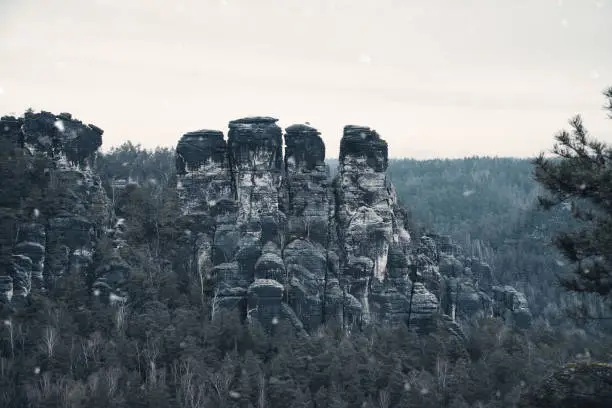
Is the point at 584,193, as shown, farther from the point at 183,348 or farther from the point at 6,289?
the point at 6,289

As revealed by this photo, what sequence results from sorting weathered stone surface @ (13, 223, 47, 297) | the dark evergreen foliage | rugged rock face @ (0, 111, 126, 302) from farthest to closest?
rugged rock face @ (0, 111, 126, 302) < weathered stone surface @ (13, 223, 47, 297) < the dark evergreen foliage

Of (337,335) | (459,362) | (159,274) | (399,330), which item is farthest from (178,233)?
(459,362)

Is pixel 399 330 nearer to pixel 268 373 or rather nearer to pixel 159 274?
pixel 268 373

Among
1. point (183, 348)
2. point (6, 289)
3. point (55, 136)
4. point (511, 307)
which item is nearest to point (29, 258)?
point (6, 289)

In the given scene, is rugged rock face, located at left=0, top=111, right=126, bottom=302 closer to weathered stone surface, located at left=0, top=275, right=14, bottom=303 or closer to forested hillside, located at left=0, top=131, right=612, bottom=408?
weathered stone surface, located at left=0, top=275, right=14, bottom=303

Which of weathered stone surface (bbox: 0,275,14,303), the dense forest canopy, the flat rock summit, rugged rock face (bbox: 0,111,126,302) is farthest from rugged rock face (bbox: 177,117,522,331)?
weathered stone surface (bbox: 0,275,14,303)

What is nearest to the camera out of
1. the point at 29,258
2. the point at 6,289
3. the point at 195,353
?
the point at 195,353
